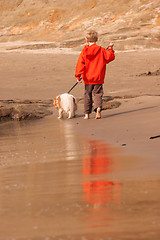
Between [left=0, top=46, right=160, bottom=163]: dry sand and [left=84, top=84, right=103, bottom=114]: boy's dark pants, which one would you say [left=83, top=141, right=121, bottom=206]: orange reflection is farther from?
A: [left=84, top=84, right=103, bottom=114]: boy's dark pants

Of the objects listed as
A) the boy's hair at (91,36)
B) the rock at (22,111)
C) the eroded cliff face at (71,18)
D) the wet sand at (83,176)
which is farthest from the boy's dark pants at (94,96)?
the eroded cliff face at (71,18)

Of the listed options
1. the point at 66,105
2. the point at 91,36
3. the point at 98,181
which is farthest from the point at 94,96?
the point at 98,181

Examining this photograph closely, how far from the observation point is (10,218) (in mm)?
3113

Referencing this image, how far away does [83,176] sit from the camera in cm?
426

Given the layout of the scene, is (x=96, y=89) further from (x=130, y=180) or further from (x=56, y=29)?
(x=56, y=29)

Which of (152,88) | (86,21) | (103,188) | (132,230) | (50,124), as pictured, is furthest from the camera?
(86,21)

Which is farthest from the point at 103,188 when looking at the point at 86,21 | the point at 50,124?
the point at 86,21

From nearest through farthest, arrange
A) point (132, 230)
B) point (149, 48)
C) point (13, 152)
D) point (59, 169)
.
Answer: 1. point (132, 230)
2. point (59, 169)
3. point (13, 152)
4. point (149, 48)

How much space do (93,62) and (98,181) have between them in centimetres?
547

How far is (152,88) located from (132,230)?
36.3 ft

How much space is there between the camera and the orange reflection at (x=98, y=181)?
11.2 feet

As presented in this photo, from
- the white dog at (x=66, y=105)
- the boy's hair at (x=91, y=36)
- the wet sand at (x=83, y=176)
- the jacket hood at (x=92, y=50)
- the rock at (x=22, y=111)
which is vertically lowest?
the rock at (x=22, y=111)

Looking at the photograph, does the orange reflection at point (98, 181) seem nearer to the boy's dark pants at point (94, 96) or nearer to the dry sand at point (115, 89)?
the dry sand at point (115, 89)

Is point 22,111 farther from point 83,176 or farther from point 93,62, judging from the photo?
point 83,176
